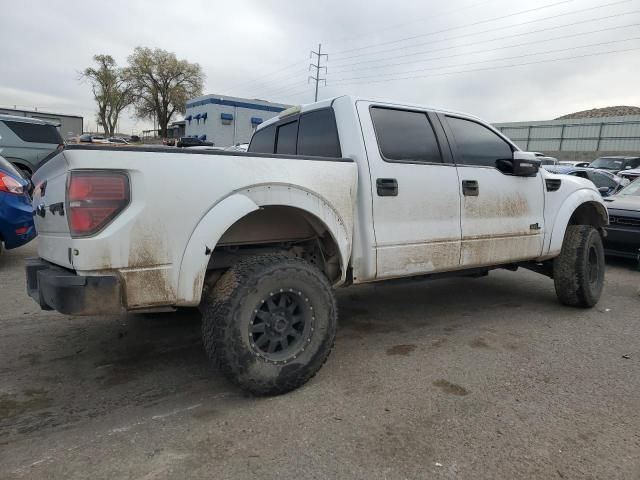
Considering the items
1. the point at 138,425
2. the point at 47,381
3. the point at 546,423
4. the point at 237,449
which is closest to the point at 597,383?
the point at 546,423

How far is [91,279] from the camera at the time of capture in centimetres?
242

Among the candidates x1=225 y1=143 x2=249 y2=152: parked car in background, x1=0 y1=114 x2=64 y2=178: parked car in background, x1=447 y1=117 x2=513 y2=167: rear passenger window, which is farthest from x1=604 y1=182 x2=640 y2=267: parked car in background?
x1=0 y1=114 x2=64 y2=178: parked car in background

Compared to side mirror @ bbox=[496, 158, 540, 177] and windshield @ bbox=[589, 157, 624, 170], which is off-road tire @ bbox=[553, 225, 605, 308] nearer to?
side mirror @ bbox=[496, 158, 540, 177]

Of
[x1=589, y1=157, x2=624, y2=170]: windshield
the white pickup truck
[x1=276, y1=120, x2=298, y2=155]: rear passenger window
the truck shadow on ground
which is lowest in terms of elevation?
the truck shadow on ground

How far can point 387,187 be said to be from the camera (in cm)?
346

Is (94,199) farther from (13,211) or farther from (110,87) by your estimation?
(110,87)

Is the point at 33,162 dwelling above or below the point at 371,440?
above

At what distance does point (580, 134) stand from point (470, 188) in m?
34.5

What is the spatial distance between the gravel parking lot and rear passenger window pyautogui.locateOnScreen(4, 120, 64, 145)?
9.41 metres

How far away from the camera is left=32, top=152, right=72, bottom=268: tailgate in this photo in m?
2.56

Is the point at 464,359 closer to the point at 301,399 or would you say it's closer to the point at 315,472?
the point at 301,399

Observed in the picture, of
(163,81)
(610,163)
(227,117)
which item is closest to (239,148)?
(610,163)

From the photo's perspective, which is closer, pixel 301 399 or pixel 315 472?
pixel 315 472

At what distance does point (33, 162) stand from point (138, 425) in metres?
12.2
